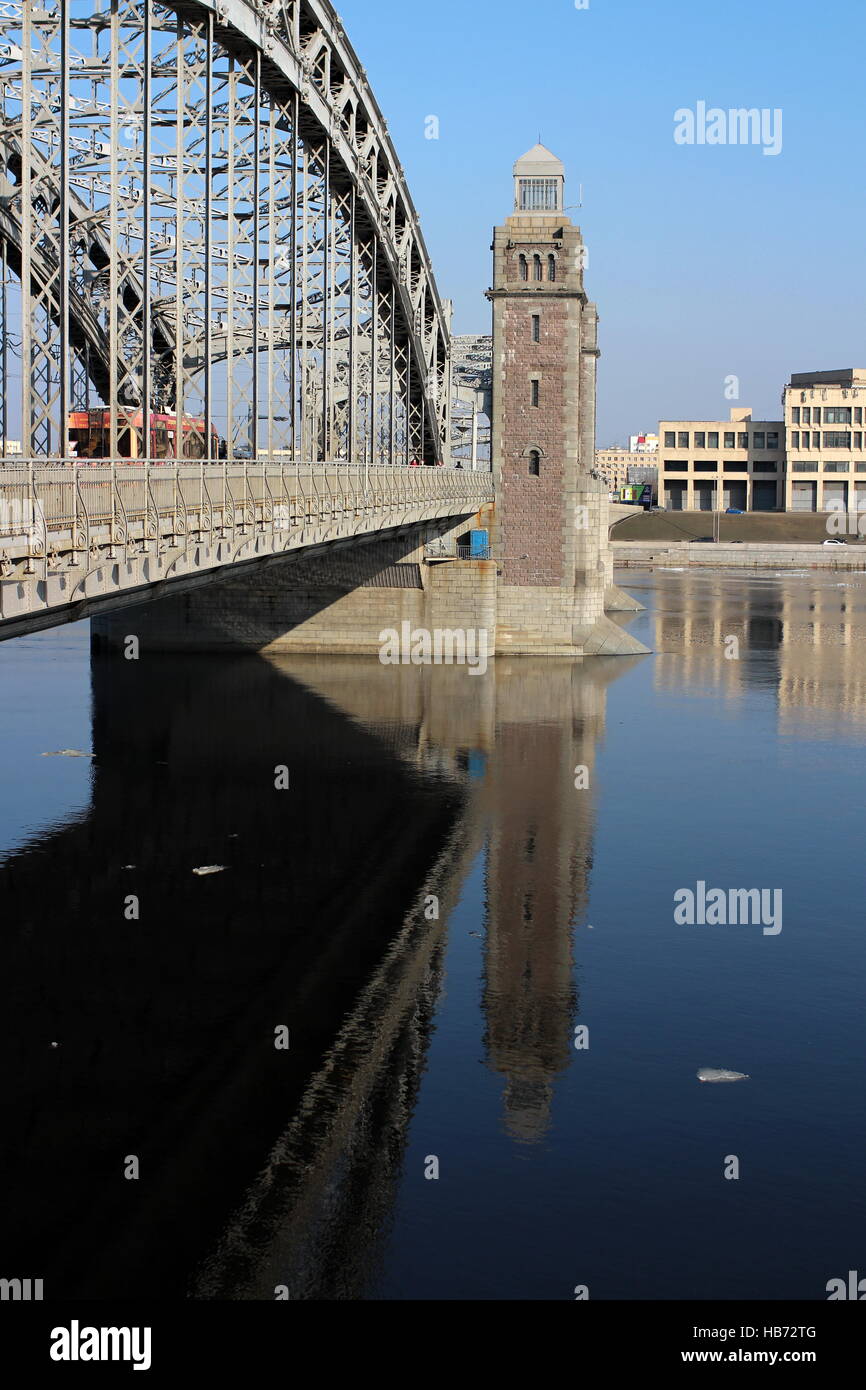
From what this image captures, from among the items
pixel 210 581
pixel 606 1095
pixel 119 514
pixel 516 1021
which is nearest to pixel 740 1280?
pixel 606 1095

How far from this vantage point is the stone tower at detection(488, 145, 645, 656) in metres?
59.6

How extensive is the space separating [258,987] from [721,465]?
151133mm

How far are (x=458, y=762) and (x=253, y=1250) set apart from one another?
2497 cm

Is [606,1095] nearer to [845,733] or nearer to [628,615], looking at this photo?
[845,733]

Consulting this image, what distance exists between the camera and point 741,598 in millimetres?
94000

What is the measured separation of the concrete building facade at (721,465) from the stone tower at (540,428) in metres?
105

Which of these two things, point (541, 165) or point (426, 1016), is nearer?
point (426, 1016)

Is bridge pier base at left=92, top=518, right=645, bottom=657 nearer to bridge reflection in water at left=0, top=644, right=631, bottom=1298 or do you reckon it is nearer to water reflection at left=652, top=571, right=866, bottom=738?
water reflection at left=652, top=571, right=866, bottom=738

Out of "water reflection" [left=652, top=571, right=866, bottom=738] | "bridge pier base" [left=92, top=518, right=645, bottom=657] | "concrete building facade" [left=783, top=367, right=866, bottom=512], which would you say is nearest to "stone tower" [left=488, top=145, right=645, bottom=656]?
"bridge pier base" [left=92, top=518, right=645, bottom=657]

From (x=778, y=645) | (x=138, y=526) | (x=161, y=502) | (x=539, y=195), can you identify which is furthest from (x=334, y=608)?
(x=138, y=526)

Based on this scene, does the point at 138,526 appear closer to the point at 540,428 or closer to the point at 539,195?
the point at 540,428

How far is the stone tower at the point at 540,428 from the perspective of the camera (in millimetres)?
59594

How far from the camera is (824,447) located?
526 ft

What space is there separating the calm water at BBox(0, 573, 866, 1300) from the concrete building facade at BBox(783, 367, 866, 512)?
122191mm
